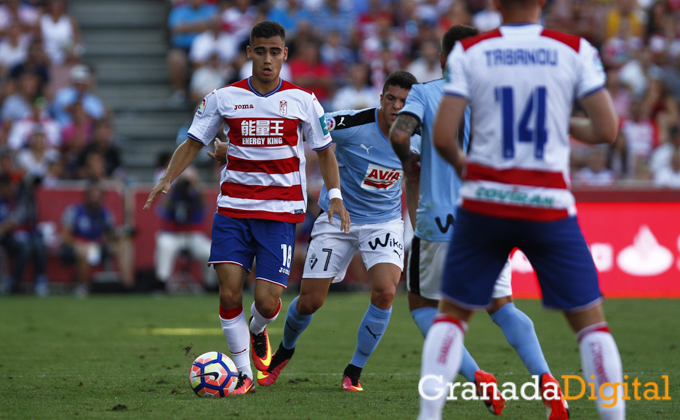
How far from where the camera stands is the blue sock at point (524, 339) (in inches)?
197

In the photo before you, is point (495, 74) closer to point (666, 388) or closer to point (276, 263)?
point (276, 263)

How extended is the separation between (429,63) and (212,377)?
38.8 ft

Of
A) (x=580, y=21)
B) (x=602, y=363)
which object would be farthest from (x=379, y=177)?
(x=580, y=21)

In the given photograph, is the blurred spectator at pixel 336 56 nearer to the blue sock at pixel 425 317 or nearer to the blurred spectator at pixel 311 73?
the blurred spectator at pixel 311 73

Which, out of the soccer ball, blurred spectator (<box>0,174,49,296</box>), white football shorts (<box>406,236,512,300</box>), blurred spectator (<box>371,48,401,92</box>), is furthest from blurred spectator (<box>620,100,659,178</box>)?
the soccer ball

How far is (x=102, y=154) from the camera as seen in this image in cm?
1577

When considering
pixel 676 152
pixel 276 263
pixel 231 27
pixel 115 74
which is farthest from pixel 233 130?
pixel 115 74

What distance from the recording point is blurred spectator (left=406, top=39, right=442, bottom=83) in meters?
16.5

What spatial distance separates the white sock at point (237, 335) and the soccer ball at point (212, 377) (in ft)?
0.66

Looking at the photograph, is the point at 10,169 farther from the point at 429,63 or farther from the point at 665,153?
the point at 665,153

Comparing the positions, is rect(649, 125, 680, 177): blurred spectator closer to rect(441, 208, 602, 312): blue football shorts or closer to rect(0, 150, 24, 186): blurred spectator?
rect(0, 150, 24, 186): blurred spectator

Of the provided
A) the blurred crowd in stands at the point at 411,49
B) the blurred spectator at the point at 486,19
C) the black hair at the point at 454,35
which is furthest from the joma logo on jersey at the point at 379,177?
the blurred spectator at the point at 486,19

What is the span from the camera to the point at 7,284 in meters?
14.7

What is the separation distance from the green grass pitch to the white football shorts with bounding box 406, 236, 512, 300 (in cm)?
75
